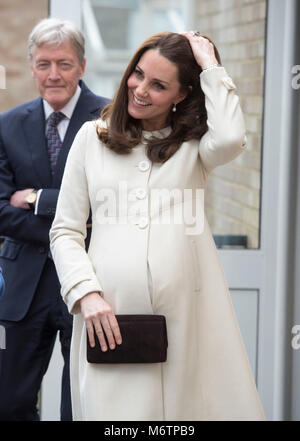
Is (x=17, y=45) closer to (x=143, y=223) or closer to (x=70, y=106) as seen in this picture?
(x=70, y=106)

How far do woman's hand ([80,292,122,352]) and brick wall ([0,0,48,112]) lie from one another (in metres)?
1.77

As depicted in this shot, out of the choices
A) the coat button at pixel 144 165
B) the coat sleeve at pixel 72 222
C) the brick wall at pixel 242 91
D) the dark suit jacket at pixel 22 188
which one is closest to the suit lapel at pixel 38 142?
the dark suit jacket at pixel 22 188

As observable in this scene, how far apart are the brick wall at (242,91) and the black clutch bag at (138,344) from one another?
4.92 feet

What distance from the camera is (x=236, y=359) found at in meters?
2.06

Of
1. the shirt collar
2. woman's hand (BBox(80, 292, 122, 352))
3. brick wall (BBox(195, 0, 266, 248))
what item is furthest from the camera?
brick wall (BBox(195, 0, 266, 248))

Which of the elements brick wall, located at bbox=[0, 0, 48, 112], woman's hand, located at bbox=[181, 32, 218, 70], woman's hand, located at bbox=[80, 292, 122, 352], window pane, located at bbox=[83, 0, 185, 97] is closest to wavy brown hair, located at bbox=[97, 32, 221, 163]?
woman's hand, located at bbox=[181, 32, 218, 70]

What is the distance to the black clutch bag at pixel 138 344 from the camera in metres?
1.91

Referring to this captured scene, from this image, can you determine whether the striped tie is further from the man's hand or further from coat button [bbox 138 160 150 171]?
coat button [bbox 138 160 150 171]

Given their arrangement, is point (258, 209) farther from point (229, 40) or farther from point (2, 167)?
point (2, 167)

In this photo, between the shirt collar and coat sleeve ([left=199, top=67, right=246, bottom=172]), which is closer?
coat sleeve ([left=199, top=67, right=246, bottom=172])

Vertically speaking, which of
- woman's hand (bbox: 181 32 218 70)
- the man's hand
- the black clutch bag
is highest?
woman's hand (bbox: 181 32 218 70)

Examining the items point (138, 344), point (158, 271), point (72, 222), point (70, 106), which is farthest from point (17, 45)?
point (138, 344)

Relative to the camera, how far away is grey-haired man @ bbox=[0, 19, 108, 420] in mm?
2418

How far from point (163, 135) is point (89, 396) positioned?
76 centimetres
